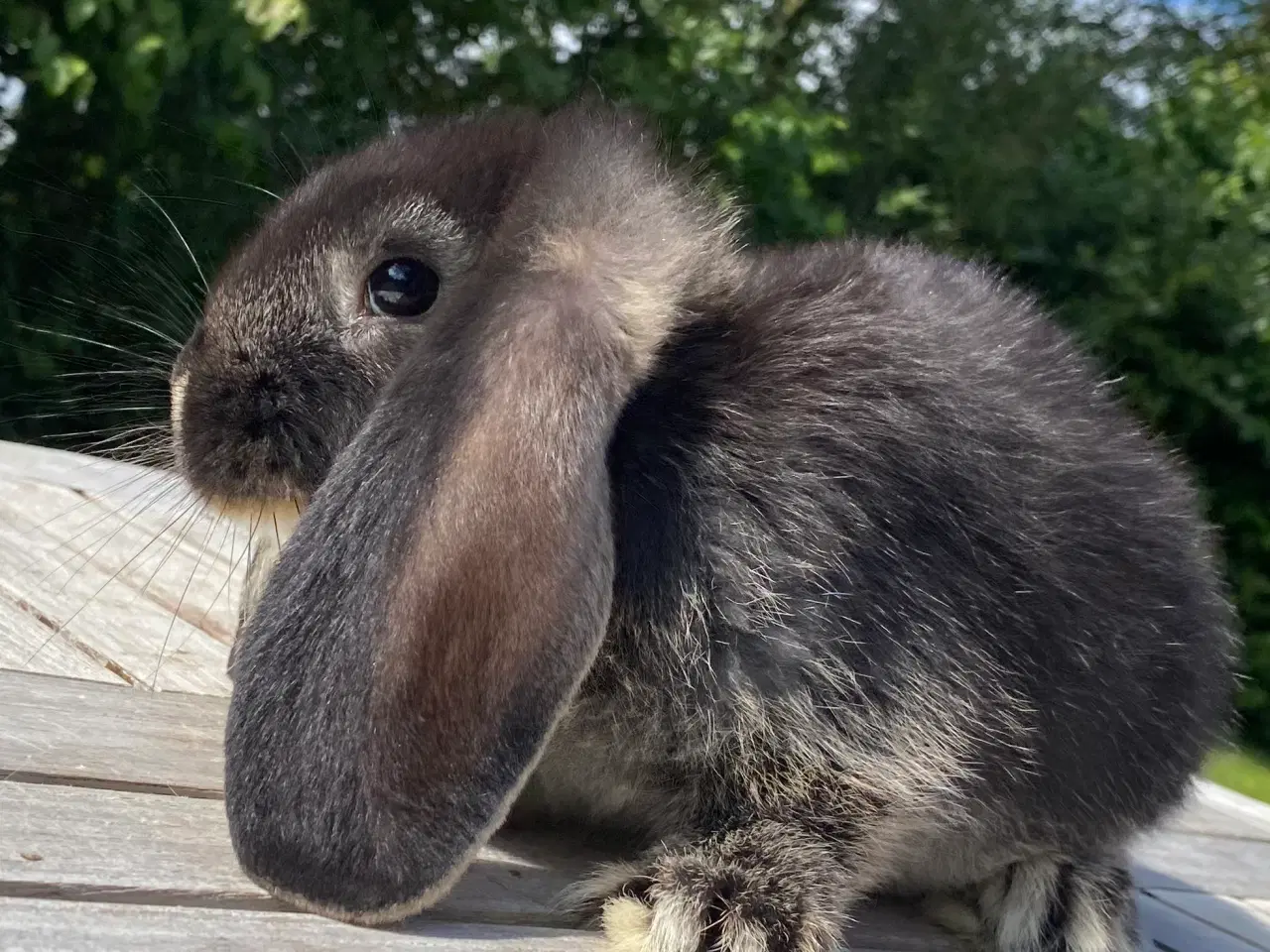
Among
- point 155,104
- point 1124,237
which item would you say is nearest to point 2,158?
point 155,104

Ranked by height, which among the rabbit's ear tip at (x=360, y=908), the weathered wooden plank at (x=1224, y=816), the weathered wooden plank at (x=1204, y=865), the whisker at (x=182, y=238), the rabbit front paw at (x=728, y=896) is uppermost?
the whisker at (x=182, y=238)

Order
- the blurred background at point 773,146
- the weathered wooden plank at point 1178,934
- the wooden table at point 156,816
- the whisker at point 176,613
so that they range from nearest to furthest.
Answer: the wooden table at point 156,816 < the weathered wooden plank at point 1178,934 < the whisker at point 176,613 < the blurred background at point 773,146

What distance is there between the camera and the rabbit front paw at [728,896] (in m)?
1.35

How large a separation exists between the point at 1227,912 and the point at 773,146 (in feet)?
13.8

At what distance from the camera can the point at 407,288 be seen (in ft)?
5.05

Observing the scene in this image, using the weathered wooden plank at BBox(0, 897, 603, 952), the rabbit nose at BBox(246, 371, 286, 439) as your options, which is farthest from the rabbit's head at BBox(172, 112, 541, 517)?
the weathered wooden plank at BBox(0, 897, 603, 952)

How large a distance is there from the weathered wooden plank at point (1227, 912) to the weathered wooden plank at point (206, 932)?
1.19m

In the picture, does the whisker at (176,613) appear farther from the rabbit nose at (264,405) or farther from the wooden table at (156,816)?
the rabbit nose at (264,405)

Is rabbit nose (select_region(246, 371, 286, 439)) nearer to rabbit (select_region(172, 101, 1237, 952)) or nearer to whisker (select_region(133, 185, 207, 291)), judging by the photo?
rabbit (select_region(172, 101, 1237, 952))

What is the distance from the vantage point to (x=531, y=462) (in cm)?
125

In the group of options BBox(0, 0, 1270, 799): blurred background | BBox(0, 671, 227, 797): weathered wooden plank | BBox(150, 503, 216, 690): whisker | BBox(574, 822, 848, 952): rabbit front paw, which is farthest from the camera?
BBox(0, 0, 1270, 799): blurred background

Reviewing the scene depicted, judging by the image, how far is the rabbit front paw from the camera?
1354mm

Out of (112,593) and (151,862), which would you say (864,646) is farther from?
(112,593)

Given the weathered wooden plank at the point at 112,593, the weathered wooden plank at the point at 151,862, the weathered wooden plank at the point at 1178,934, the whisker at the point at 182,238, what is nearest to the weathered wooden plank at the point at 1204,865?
the weathered wooden plank at the point at 1178,934
